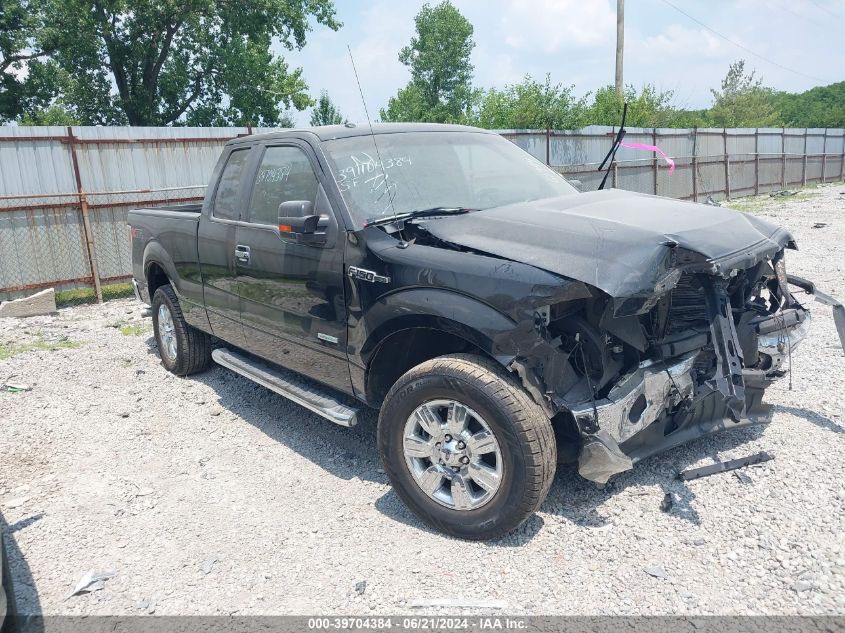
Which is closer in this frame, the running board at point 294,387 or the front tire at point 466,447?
the front tire at point 466,447

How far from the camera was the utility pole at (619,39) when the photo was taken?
74.9 ft

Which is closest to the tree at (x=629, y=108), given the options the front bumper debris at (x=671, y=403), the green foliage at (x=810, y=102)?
the front bumper debris at (x=671, y=403)

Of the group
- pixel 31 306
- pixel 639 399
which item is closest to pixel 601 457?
pixel 639 399

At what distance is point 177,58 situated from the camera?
2638cm

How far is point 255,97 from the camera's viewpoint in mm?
26938

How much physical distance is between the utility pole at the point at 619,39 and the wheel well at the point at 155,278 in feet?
65.7

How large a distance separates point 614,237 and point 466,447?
4.05 feet

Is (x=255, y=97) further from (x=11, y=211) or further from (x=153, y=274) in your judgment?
(x=153, y=274)

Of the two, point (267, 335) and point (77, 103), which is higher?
point (77, 103)

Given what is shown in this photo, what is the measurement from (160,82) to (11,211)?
62.1ft

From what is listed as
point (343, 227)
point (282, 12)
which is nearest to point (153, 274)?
point (343, 227)

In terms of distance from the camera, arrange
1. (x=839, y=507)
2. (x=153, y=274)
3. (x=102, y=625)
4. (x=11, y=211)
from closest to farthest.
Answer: (x=102, y=625) → (x=839, y=507) → (x=153, y=274) → (x=11, y=211)

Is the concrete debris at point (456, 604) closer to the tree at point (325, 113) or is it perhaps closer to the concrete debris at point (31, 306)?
the concrete debris at point (31, 306)

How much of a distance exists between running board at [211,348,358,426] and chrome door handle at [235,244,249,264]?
783 millimetres
